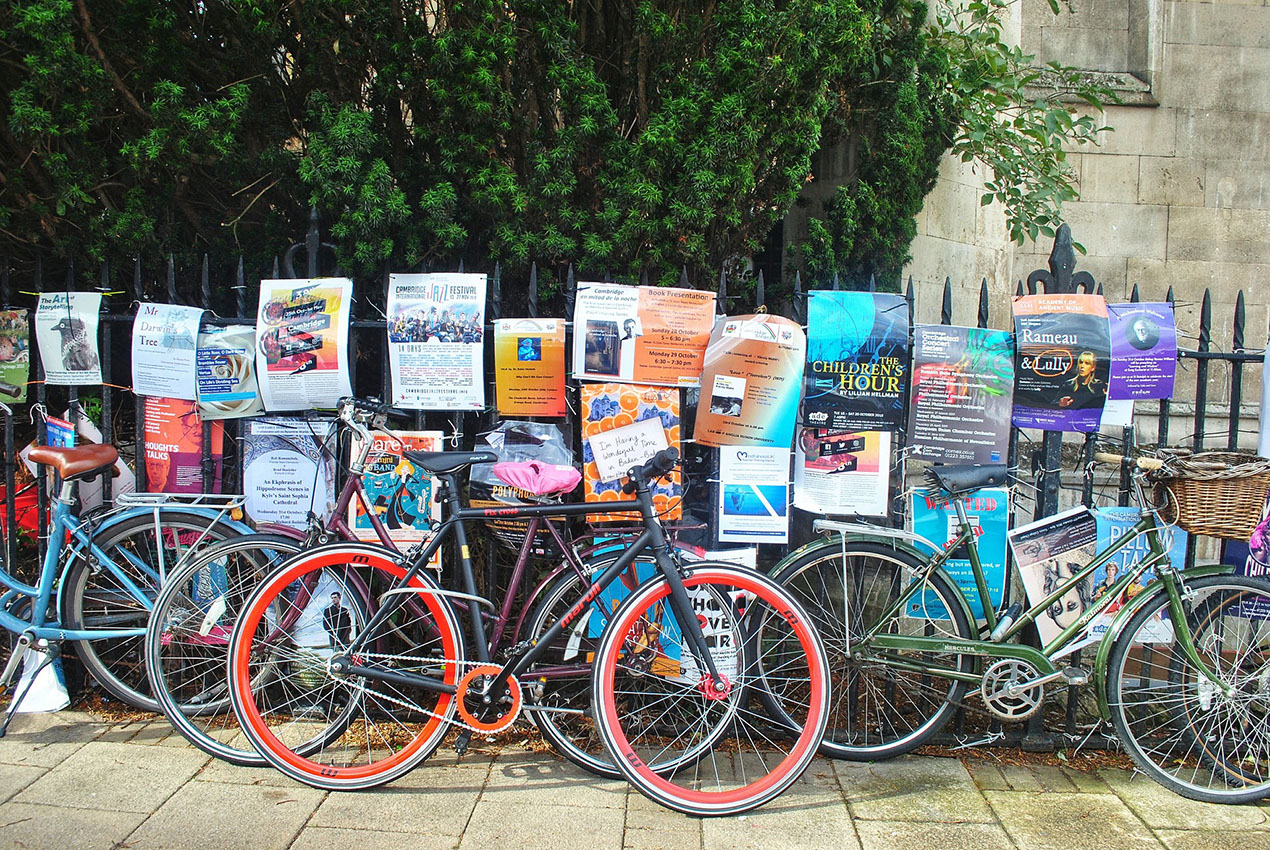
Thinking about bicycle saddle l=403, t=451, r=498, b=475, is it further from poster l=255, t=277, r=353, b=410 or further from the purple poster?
the purple poster

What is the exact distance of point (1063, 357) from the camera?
3.48 meters

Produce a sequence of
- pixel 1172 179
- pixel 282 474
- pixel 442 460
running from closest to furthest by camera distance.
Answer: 1. pixel 442 460
2. pixel 282 474
3. pixel 1172 179

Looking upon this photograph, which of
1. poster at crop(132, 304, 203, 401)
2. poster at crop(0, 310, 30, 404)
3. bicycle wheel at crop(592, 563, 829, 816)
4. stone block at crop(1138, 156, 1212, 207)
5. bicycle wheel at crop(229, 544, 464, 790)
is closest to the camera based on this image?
bicycle wheel at crop(592, 563, 829, 816)

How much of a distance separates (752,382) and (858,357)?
1.55ft

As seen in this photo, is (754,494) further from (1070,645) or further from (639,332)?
(1070,645)

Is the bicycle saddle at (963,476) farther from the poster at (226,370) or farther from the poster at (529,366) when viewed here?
the poster at (226,370)

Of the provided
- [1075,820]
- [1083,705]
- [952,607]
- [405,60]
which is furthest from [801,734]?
[405,60]

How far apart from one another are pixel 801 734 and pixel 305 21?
12.1 ft

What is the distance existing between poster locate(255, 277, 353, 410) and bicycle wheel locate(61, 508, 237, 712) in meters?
0.66

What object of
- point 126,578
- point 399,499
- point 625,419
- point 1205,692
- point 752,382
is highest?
point 752,382

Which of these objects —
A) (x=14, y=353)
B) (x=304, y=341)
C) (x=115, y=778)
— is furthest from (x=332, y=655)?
(x=14, y=353)

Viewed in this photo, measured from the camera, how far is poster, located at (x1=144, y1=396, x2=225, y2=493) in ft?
12.5

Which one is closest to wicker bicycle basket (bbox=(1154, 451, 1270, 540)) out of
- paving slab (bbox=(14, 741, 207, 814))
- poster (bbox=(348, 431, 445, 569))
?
poster (bbox=(348, 431, 445, 569))

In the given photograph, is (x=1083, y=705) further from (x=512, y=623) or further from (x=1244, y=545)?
(x=512, y=623)
